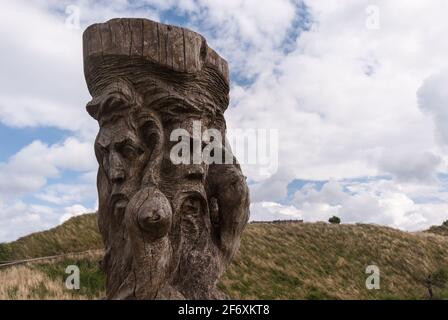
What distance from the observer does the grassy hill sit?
12523 millimetres

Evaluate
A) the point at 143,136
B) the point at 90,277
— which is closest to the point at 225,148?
the point at 143,136

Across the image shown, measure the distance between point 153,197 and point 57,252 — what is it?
14.3m

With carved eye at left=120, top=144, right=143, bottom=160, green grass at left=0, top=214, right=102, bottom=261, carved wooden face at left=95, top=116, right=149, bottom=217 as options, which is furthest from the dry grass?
carved eye at left=120, top=144, right=143, bottom=160

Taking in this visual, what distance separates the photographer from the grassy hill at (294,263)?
1252cm

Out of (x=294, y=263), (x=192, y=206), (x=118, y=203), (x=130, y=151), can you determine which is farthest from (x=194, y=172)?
(x=294, y=263)

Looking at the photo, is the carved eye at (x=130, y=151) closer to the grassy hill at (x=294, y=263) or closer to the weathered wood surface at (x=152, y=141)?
the weathered wood surface at (x=152, y=141)

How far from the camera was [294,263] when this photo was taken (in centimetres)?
1956

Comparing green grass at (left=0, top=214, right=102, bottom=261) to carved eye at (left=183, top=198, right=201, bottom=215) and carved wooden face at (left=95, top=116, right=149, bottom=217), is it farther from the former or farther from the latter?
carved eye at (left=183, top=198, right=201, bottom=215)

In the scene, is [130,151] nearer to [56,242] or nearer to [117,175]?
[117,175]

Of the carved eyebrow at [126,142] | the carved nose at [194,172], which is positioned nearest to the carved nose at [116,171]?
the carved eyebrow at [126,142]

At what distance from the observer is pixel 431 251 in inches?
982

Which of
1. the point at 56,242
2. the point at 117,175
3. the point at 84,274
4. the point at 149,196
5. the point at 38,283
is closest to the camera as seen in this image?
the point at 149,196
